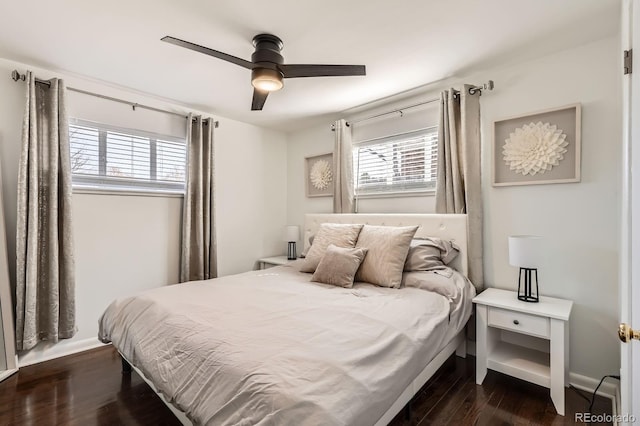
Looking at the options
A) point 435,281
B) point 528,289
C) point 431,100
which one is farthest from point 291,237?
point 528,289

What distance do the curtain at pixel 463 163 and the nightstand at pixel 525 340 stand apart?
40cm

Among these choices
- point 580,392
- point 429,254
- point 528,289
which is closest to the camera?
point 580,392

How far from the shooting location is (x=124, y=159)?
297 centimetres

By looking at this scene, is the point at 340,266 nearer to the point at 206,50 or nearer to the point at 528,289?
the point at 528,289

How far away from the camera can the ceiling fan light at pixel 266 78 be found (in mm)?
1902

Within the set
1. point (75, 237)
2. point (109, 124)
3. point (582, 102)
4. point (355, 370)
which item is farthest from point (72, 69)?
point (582, 102)

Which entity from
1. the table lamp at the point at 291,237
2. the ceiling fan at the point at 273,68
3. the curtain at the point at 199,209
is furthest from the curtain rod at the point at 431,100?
the curtain at the point at 199,209

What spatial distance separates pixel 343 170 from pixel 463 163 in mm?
1378

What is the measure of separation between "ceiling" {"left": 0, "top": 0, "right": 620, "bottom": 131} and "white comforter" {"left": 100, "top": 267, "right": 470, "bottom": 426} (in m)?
1.77

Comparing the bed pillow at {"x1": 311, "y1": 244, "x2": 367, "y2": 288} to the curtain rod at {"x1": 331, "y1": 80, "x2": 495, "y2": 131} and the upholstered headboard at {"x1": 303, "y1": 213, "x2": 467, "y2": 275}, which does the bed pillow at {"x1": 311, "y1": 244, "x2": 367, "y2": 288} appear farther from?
the curtain rod at {"x1": 331, "y1": 80, "x2": 495, "y2": 131}

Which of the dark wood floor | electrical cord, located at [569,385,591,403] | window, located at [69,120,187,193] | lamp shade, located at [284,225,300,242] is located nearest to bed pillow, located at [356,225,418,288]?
the dark wood floor

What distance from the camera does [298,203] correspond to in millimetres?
4328

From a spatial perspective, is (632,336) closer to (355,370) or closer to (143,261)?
(355,370)

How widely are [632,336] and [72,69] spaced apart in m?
3.75
